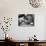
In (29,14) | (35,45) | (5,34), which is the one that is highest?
(29,14)

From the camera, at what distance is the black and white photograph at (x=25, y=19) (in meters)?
3.45

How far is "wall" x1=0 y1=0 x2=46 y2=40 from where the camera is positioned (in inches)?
135

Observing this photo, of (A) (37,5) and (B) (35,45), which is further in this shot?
(A) (37,5)

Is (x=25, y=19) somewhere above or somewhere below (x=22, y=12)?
below

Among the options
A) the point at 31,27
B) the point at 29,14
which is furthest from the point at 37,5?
the point at 31,27

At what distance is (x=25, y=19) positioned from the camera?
3.47m

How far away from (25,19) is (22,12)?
0.72 feet

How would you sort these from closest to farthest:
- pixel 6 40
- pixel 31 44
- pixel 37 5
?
pixel 31 44 < pixel 6 40 < pixel 37 5

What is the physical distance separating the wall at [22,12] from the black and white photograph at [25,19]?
9 cm

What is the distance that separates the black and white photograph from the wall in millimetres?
86

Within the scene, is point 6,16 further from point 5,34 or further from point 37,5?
point 37,5

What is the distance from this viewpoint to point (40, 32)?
3.41 meters

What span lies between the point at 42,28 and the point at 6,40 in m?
1.06

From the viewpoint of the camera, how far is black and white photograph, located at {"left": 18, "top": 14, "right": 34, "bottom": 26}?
3453 millimetres
